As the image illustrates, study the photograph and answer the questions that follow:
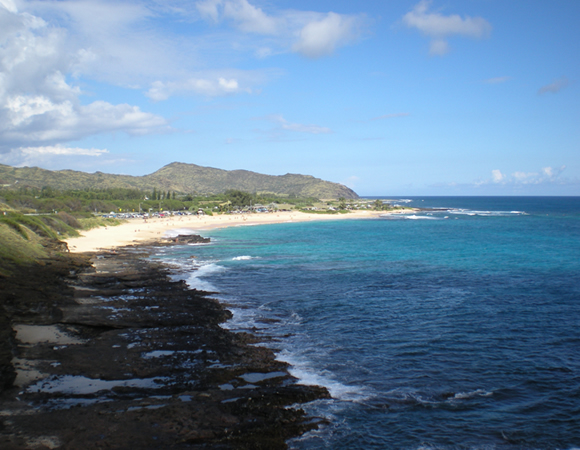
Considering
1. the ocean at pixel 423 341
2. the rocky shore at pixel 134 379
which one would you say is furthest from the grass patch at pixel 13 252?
the ocean at pixel 423 341

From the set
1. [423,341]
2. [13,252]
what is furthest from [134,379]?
[13,252]

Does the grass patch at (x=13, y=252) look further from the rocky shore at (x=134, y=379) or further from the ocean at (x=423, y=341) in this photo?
the ocean at (x=423, y=341)

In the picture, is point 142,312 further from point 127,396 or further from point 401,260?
point 401,260

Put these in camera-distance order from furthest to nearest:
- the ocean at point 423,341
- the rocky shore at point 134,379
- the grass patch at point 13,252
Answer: the grass patch at point 13,252 < the ocean at point 423,341 < the rocky shore at point 134,379

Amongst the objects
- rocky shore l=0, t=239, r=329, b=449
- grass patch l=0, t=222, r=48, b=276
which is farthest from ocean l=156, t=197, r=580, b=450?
grass patch l=0, t=222, r=48, b=276

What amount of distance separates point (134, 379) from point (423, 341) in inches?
437

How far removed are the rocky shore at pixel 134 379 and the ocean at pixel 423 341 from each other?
3.98 feet

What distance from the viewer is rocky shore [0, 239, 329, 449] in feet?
29.1

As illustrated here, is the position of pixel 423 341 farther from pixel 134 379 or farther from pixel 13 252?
pixel 13 252

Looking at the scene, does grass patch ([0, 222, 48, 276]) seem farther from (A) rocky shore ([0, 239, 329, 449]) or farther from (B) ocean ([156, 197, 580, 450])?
(B) ocean ([156, 197, 580, 450])

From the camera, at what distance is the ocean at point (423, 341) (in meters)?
10.2

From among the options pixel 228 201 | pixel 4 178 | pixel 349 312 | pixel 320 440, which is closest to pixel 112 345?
pixel 320 440

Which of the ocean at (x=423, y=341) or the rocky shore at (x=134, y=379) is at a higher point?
the rocky shore at (x=134, y=379)

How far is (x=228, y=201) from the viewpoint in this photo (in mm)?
142000
